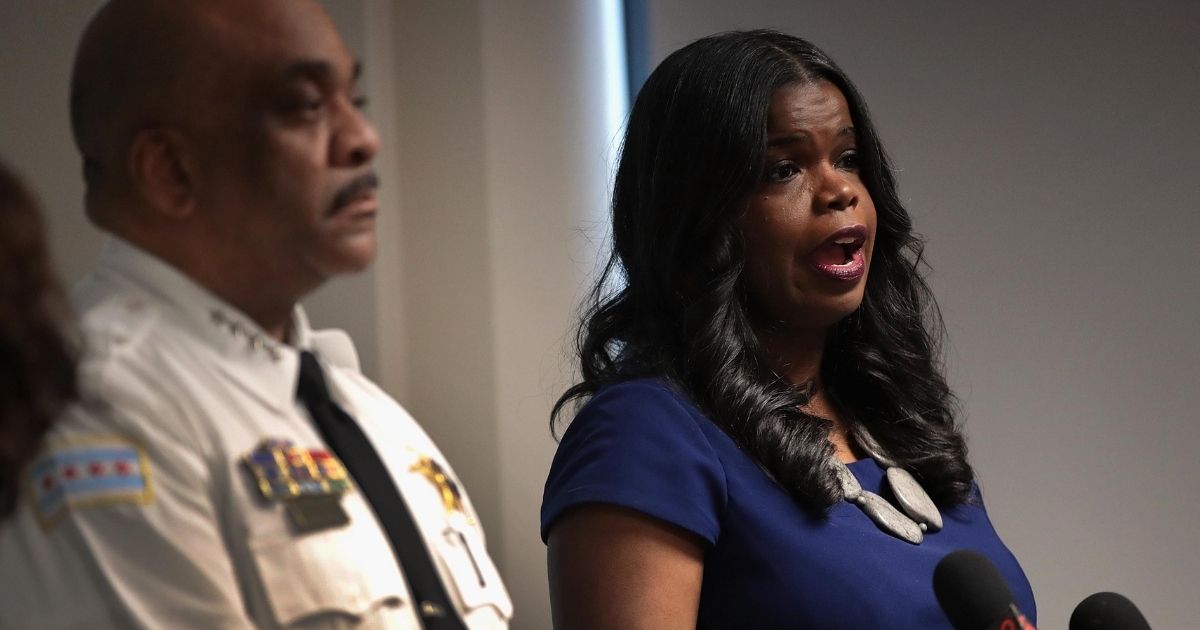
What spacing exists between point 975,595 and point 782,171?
A: 0.78 m

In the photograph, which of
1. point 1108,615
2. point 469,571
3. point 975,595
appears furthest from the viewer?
point 1108,615

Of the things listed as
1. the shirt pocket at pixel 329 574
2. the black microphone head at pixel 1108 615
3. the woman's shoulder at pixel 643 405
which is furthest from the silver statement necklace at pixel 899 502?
the shirt pocket at pixel 329 574

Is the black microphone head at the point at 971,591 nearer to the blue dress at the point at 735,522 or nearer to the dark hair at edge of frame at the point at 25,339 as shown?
the blue dress at the point at 735,522

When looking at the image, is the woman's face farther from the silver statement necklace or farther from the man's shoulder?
the man's shoulder

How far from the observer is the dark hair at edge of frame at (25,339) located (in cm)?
78

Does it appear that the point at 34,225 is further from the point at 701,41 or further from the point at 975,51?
the point at 975,51

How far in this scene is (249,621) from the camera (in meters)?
0.87

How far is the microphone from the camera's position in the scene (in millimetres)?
1264

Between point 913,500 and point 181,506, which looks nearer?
point 181,506

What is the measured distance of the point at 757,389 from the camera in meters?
1.85

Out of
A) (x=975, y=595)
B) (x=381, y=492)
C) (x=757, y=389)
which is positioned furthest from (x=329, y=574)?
(x=757, y=389)

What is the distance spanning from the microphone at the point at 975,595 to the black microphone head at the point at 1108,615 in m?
0.16

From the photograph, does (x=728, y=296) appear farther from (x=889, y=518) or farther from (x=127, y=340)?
(x=127, y=340)

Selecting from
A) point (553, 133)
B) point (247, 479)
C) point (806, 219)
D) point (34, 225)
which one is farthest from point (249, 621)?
point (553, 133)
